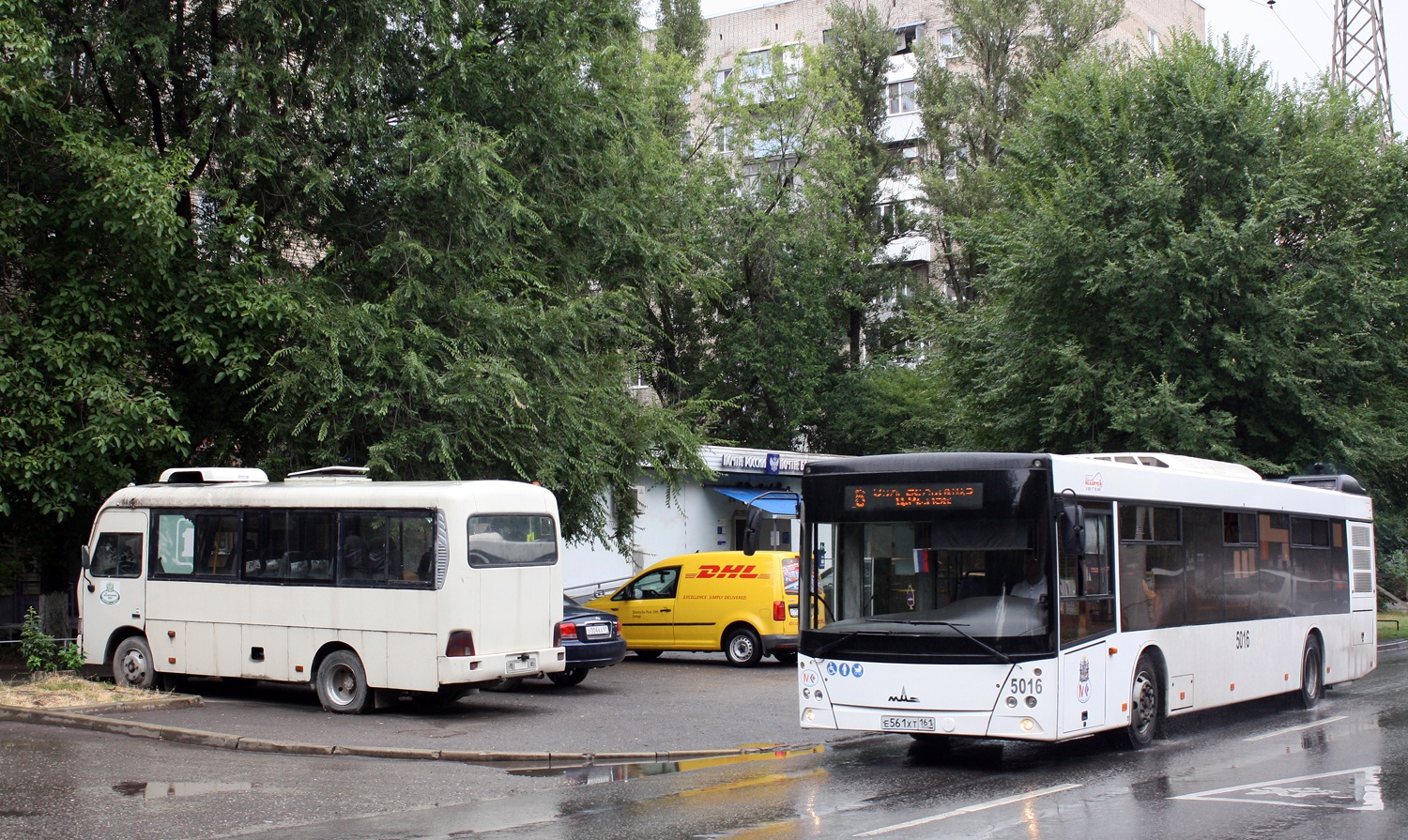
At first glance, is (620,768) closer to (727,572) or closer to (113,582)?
(113,582)

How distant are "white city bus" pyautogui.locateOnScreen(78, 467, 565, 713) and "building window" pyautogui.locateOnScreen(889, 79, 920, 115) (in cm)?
3890

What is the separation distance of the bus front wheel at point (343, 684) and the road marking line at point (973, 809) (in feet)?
24.9

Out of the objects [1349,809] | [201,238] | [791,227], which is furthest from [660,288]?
[791,227]

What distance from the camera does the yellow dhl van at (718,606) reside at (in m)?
20.6

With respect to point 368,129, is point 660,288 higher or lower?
lower

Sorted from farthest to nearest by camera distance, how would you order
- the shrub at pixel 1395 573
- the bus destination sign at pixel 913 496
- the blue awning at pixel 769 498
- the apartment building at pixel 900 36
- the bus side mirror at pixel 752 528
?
the apartment building at pixel 900 36 → the shrub at pixel 1395 573 → the blue awning at pixel 769 498 → the bus side mirror at pixel 752 528 → the bus destination sign at pixel 913 496

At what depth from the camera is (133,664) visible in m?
15.9

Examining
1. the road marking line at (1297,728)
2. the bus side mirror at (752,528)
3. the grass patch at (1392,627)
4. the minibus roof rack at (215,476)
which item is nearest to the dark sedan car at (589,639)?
the minibus roof rack at (215,476)

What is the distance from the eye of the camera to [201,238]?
57.5 feet

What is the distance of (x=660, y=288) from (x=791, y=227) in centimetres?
2082

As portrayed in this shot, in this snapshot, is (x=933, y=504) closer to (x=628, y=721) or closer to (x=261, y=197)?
(x=628, y=721)

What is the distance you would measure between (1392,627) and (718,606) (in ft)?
65.4

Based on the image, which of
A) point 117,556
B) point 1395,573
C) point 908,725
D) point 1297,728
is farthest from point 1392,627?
point 117,556

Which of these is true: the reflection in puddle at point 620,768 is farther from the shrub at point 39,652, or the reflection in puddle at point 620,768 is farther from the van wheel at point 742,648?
the van wheel at point 742,648
